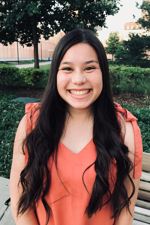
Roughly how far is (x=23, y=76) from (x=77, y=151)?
790 cm

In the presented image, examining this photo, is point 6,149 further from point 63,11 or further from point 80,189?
point 63,11

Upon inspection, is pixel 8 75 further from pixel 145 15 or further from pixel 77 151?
pixel 145 15

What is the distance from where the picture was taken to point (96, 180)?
3.91 feet

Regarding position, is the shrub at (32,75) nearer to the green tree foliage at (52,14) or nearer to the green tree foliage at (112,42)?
the green tree foliage at (52,14)

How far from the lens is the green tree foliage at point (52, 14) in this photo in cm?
803

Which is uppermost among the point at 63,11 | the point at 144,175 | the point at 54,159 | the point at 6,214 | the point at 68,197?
the point at 63,11

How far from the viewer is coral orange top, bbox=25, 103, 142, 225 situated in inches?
46.5

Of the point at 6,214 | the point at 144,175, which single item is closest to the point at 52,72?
the point at 144,175

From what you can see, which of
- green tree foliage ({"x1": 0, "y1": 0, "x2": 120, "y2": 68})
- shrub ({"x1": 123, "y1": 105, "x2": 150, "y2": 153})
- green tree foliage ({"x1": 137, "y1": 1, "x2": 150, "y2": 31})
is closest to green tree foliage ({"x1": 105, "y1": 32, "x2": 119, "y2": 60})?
green tree foliage ({"x1": 137, "y1": 1, "x2": 150, "y2": 31})

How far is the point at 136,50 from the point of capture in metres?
12.4

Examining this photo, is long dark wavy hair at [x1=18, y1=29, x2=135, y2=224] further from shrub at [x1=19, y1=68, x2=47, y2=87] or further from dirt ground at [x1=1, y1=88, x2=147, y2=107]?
shrub at [x1=19, y1=68, x2=47, y2=87]

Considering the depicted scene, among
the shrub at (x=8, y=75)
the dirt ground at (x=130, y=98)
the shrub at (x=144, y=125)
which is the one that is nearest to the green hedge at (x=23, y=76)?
the shrub at (x=8, y=75)

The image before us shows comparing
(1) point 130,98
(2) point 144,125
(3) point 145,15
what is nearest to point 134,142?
(2) point 144,125

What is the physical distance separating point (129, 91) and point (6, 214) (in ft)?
21.7
